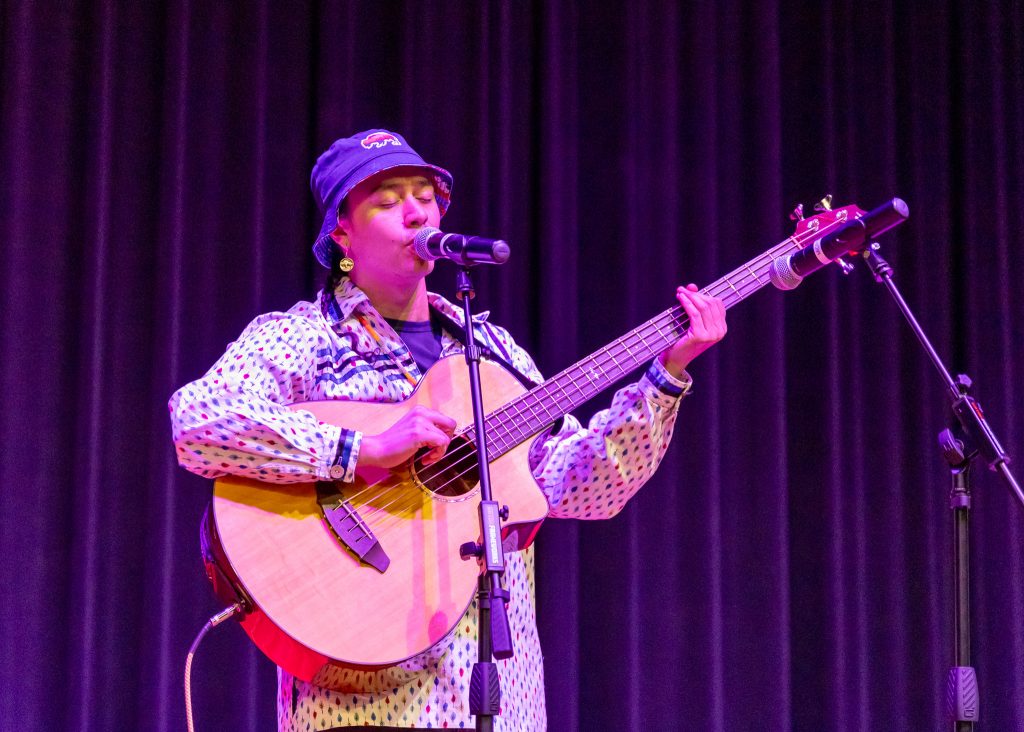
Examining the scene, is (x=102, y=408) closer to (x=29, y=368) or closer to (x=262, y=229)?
(x=29, y=368)

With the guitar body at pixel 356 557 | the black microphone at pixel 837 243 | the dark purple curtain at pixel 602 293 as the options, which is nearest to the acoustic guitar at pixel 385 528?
the guitar body at pixel 356 557

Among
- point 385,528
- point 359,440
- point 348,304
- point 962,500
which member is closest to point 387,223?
point 348,304

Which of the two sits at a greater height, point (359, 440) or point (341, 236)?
point (341, 236)

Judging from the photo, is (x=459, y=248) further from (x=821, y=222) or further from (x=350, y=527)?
(x=821, y=222)

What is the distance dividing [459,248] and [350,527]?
22.4 inches

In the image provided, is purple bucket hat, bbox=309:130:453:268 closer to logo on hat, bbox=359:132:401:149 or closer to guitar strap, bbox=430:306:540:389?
logo on hat, bbox=359:132:401:149

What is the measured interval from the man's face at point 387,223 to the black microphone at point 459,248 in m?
0.08

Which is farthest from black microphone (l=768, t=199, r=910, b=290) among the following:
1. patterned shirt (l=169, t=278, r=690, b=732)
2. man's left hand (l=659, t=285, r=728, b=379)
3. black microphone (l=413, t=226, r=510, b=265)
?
black microphone (l=413, t=226, r=510, b=265)

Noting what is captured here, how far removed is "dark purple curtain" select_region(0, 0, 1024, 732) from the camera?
3367 mm

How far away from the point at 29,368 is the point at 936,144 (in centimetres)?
317

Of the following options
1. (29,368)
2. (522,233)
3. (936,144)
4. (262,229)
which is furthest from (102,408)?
(936,144)

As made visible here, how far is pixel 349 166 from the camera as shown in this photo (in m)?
2.51

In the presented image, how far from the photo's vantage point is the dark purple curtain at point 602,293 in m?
3.37

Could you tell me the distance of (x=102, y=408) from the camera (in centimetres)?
341
